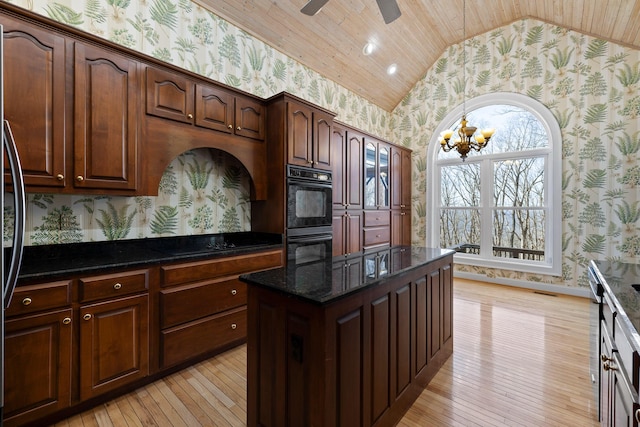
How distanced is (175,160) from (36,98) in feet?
3.55

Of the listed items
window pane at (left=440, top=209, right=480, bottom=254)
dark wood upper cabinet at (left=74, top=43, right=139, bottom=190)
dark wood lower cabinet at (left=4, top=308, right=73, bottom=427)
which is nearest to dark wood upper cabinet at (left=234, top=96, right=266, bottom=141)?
dark wood upper cabinet at (left=74, top=43, right=139, bottom=190)

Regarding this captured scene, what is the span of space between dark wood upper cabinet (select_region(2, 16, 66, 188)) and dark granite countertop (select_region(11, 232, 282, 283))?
0.54 meters

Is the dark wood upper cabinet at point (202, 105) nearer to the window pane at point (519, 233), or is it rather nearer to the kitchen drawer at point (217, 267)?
the kitchen drawer at point (217, 267)

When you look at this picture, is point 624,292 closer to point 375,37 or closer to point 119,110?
point 119,110

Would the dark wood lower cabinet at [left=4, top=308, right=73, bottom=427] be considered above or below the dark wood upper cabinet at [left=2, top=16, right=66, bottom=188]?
below

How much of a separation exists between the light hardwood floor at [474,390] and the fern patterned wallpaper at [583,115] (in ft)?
5.57

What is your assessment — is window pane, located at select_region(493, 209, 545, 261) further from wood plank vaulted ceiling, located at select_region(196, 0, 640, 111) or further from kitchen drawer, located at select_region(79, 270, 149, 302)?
kitchen drawer, located at select_region(79, 270, 149, 302)

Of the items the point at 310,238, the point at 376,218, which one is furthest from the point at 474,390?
the point at 376,218

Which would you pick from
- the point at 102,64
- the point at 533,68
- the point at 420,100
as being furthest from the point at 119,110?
the point at 533,68

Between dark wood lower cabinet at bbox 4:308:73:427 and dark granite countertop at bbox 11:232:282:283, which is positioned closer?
dark wood lower cabinet at bbox 4:308:73:427

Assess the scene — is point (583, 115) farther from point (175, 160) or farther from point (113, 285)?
point (113, 285)

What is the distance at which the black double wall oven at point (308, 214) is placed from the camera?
3.05 metres

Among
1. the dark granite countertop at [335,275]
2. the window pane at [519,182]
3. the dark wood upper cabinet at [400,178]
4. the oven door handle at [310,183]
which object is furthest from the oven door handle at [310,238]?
the window pane at [519,182]

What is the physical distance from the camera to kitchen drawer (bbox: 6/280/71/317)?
1.51m
